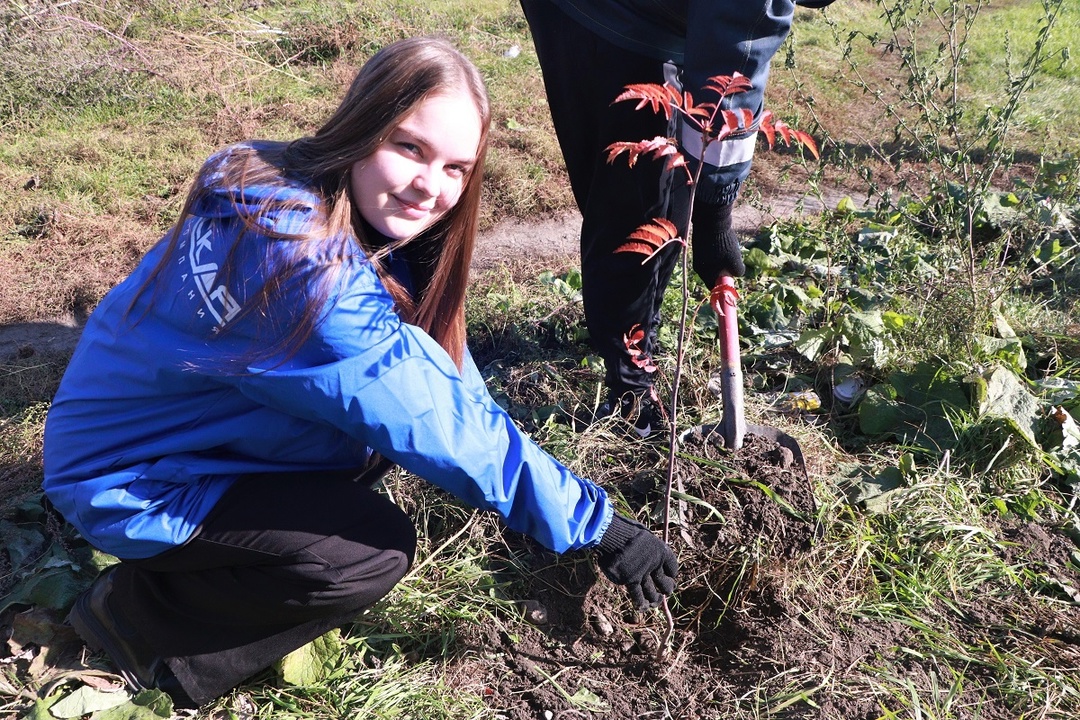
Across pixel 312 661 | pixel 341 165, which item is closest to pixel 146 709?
pixel 312 661

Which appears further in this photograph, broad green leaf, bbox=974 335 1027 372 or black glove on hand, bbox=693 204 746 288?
broad green leaf, bbox=974 335 1027 372

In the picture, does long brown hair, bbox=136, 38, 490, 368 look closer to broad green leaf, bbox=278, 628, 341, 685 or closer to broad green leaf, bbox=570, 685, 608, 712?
broad green leaf, bbox=278, 628, 341, 685

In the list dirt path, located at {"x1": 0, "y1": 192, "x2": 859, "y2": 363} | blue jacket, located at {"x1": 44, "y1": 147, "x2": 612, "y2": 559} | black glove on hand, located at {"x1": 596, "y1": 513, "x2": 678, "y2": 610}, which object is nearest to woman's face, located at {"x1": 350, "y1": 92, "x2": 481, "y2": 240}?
blue jacket, located at {"x1": 44, "y1": 147, "x2": 612, "y2": 559}

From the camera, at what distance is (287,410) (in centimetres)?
166

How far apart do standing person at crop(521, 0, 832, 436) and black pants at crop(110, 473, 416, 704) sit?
74cm

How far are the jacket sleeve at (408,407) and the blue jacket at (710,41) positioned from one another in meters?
0.77

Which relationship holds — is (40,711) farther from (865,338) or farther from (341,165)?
(865,338)

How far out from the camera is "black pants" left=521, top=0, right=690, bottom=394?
2.28 meters

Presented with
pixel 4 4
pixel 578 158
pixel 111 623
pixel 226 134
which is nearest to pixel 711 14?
pixel 578 158

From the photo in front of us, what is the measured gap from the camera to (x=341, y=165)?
173 cm

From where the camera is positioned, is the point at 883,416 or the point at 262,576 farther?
the point at 883,416

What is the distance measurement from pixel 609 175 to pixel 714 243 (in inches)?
13.5

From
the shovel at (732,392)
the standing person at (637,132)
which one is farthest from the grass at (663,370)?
the standing person at (637,132)

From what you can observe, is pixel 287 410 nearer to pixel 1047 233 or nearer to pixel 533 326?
pixel 533 326
